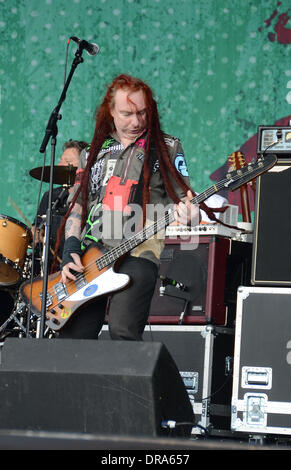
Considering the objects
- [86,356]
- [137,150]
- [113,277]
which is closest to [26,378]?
[86,356]

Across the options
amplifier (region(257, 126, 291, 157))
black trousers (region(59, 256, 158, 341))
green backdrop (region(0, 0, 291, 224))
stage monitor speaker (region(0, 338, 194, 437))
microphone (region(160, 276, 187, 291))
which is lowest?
stage monitor speaker (region(0, 338, 194, 437))

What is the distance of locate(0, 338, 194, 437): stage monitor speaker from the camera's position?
223cm

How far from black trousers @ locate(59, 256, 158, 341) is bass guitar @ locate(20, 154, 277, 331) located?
0.09ft

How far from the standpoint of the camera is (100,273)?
290 cm

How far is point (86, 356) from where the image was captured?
2.35 m

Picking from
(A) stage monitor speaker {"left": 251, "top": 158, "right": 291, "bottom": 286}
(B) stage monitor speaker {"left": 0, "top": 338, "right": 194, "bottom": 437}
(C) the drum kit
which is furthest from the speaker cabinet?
(B) stage monitor speaker {"left": 0, "top": 338, "right": 194, "bottom": 437}

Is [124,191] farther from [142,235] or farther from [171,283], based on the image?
[171,283]

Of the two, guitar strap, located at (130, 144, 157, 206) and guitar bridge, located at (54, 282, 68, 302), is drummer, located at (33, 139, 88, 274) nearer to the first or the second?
guitar bridge, located at (54, 282, 68, 302)

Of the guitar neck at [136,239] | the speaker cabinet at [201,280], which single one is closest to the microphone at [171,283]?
the speaker cabinet at [201,280]

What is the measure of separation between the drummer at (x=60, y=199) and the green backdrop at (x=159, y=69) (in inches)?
13.3

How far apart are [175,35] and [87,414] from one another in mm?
3772

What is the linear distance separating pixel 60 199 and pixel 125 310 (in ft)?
6.00

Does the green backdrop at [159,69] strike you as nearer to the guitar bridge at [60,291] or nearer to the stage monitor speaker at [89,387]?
the guitar bridge at [60,291]

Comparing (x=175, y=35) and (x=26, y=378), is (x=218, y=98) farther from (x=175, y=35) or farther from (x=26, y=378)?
(x=26, y=378)
